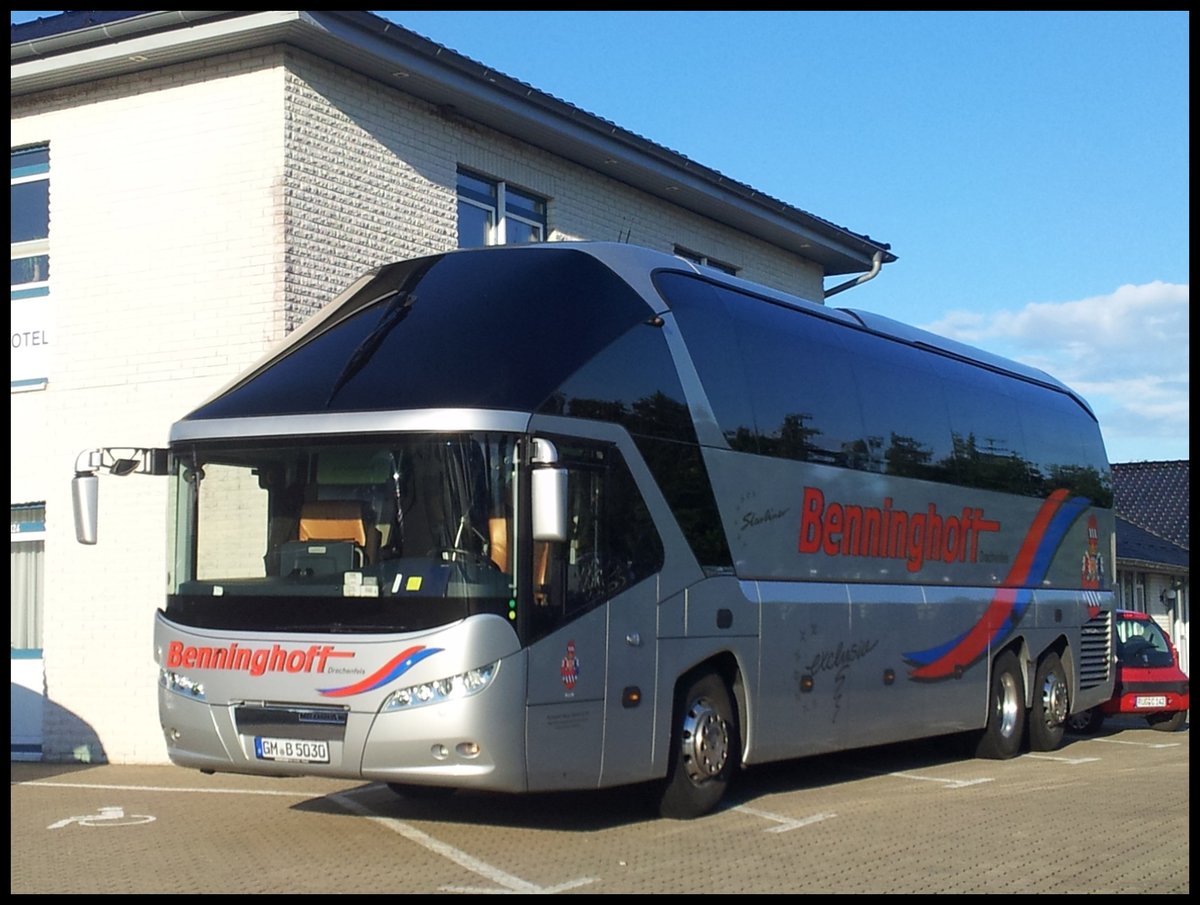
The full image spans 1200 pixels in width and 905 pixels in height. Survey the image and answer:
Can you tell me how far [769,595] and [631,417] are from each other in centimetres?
223

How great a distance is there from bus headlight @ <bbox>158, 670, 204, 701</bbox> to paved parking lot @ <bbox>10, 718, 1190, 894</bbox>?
930 mm

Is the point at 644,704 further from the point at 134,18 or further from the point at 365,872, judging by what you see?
the point at 134,18

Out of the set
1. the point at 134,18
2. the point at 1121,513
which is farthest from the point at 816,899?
the point at 1121,513

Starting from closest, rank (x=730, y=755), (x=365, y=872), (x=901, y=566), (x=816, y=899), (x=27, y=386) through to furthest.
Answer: (x=816, y=899) < (x=365, y=872) < (x=730, y=755) < (x=901, y=566) < (x=27, y=386)

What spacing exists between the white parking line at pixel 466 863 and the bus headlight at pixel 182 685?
155 cm

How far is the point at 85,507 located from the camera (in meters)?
10.8

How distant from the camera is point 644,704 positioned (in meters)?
10.7

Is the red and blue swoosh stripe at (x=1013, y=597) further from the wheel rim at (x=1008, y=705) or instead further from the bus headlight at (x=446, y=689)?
the bus headlight at (x=446, y=689)

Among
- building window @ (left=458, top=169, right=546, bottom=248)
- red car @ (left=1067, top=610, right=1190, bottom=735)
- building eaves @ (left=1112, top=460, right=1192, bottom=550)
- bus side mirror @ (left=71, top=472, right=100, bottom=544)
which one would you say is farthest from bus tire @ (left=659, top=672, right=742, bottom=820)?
building eaves @ (left=1112, top=460, right=1192, bottom=550)

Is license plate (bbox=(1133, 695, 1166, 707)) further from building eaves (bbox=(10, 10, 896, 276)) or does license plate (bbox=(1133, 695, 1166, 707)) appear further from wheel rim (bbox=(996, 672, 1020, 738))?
building eaves (bbox=(10, 10, 896, 276))


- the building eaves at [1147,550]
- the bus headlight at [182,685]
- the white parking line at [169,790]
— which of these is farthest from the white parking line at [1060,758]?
the building eaves at [1147,550]

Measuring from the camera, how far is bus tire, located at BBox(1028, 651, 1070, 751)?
1722 cm

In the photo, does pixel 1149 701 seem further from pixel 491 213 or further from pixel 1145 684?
pixel 491 213

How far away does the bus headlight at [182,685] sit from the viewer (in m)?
10.3
